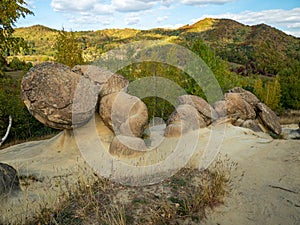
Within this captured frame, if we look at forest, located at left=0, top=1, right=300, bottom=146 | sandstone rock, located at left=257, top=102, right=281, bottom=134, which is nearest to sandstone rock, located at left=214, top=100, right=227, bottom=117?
sandstone rock, located at left=257, top=102, right=281, bottom=134

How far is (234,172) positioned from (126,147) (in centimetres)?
300

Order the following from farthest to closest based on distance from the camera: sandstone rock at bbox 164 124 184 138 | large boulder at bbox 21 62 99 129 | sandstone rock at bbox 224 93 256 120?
sandstone rock at bbox 224 93 256 120 < sandstone rock at bbox 164 124 184 138 < large boulder at bbox 21 62 99 129

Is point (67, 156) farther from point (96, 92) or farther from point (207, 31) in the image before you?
point (207, 31)

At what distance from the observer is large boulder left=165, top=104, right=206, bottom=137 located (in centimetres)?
948

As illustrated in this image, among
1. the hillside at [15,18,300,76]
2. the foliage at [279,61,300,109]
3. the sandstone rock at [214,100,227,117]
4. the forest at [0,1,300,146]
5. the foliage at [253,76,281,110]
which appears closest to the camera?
the sandstone rock at [214,100,227,117]

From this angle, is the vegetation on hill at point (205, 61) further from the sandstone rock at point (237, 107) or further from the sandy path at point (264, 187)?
the sandy path at point (264, 187)

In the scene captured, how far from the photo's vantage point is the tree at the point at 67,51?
16.0m

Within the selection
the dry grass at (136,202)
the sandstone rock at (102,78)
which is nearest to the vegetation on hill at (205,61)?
the sandstone rock at (102,78)

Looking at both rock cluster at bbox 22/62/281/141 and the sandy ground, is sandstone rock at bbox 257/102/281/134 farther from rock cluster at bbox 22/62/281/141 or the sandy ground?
rock cluster at bbox 22/62/281/141

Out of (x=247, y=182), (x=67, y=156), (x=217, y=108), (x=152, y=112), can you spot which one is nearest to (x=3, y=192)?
(x=67, y=156)

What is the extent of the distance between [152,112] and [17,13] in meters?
9.24

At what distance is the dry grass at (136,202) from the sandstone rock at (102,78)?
3377 millimetres

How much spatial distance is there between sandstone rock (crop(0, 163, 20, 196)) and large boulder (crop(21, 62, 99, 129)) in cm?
185

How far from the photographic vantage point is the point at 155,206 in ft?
16.0
